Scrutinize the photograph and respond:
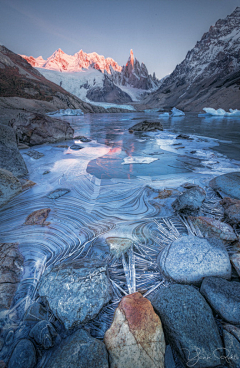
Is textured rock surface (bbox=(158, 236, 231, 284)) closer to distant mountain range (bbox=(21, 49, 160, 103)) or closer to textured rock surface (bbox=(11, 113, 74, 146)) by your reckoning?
textured rock surface (bbox=(11, 113, 74, 146))

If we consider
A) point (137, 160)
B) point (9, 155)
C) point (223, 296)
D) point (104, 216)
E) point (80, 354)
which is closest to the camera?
point (80, 354)

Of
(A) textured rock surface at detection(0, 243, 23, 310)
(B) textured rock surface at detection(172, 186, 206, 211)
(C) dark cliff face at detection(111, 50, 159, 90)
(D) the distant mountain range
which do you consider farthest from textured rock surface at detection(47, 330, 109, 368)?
(C) dark cliff face at detection(111, 50, 159, 90)

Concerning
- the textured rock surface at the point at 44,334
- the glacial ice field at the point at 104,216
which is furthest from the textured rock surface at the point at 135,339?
the textured rock surface at the point at 44,334

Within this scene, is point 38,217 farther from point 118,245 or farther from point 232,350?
point 232,350

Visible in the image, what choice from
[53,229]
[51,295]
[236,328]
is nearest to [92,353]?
[51,295]

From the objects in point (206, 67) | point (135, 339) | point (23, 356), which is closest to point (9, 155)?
point (23, 356)

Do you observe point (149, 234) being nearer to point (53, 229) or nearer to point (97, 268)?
point (97, 268)
